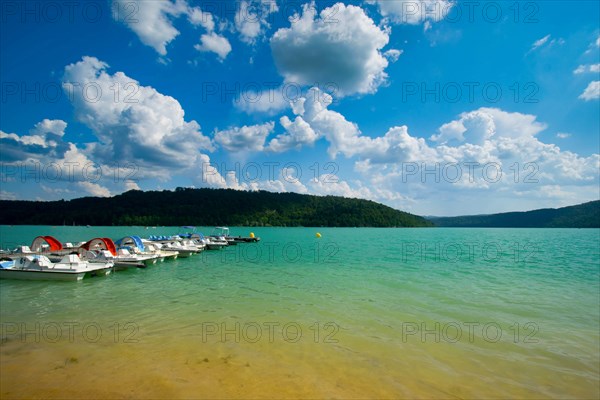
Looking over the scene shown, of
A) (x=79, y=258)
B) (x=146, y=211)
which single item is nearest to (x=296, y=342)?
(x=79, y=258)

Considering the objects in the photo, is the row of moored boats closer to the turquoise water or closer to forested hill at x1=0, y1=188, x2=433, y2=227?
the turquoise water

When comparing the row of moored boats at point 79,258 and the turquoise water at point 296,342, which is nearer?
the turquoise water at point 296,342

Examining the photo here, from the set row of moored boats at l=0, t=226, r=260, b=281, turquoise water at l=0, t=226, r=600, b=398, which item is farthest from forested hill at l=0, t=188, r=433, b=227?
turquoise water at l=0, t=226, r=600, b=398

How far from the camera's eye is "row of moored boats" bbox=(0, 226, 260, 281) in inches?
821

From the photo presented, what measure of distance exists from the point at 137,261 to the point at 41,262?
27.6 feet

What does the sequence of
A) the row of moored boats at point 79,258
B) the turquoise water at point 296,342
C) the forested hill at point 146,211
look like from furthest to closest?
the forested hill at point 146,211 → the row of moored boats at point 79,258 → the turquoise water at point 296,342

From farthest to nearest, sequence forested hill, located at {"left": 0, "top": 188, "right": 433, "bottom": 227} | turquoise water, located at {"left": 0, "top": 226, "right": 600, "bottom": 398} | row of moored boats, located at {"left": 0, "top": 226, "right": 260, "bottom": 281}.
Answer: forested hill, located at {"left": 0, "top": 188, "right": 433, "bottom": 227} → row of moored boats, located at {"left": 0, "top": 226, "right": 260, "bottom": 281} → turquoise water, located at {"left": 0, "top": 226, "right": 600, "bottom": 398}

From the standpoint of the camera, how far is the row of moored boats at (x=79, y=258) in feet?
68.4

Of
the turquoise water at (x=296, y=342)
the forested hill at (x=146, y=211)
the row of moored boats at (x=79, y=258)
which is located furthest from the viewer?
the forested hill at (x=146, y=211)

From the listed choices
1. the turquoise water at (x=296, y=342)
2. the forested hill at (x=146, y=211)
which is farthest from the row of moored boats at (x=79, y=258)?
the forested hill at (x=146, y=211)

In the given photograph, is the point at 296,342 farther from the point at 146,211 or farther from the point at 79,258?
the point at 146,211

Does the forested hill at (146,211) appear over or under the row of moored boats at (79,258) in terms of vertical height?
over

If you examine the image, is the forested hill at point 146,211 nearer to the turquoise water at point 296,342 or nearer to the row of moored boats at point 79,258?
the row of moored boats at point 79,258

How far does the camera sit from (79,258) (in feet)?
81.0
